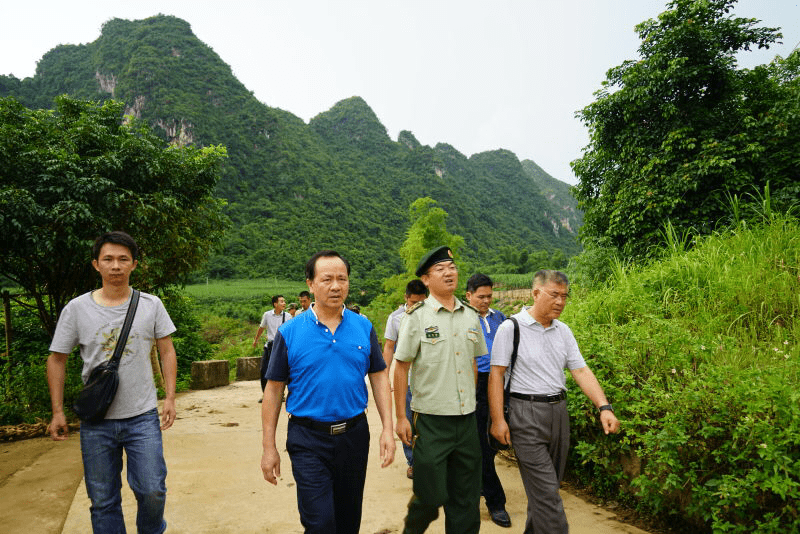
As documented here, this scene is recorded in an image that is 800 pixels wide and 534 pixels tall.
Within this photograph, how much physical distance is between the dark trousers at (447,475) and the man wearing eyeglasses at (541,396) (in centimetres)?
20

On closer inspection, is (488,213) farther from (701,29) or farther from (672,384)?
(672,384)

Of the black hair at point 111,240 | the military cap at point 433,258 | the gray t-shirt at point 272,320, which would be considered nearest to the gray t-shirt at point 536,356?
the military cap at point 433,258

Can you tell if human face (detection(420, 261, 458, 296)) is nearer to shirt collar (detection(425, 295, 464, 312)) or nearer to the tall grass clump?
shirt collar (detection(425, 295, 464, 312))

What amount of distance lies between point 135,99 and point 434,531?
83255 mm

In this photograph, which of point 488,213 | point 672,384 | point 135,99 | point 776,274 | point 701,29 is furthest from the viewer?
point 488,213

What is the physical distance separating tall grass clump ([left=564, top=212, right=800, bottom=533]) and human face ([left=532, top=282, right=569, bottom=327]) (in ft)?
3.18

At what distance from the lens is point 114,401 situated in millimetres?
2289

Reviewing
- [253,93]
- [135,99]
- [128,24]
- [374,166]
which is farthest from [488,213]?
[128,24]

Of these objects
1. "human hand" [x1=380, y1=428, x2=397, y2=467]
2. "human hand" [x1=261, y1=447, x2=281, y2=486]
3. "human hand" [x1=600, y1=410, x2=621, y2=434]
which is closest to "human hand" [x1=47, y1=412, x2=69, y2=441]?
"human hand" [x1=261, y1=447, x2=281, y2=486]

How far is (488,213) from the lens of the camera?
10369 centimetres

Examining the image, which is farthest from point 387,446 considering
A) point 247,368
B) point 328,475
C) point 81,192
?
point 247,368

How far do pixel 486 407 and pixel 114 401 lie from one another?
2.40 meters

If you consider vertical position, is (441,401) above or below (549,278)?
below

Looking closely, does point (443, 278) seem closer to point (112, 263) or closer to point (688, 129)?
point (112, 263)
